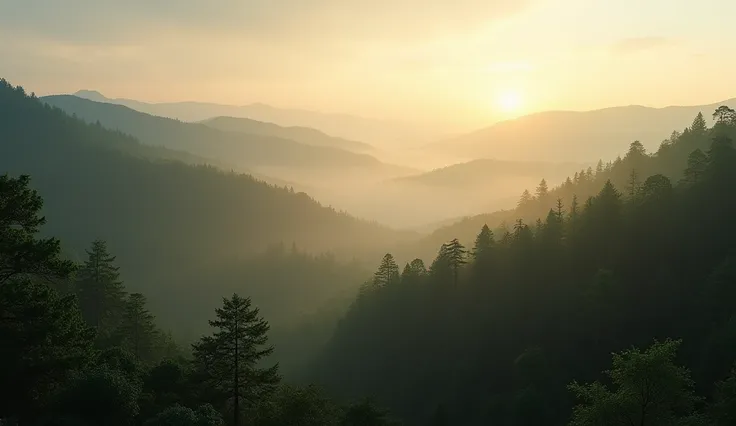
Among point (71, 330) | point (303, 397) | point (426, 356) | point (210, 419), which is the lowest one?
point (426, 356)

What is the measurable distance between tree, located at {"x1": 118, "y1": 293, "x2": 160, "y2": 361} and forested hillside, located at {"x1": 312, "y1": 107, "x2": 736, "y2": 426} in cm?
3234

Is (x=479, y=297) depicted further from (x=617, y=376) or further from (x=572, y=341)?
(x=617, y=376)

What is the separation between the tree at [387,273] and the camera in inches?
3752

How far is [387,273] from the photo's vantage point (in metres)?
97.2

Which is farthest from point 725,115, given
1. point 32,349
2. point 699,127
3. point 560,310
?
point 32,349

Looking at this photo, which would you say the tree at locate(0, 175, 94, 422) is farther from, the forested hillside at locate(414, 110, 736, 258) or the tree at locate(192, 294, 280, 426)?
the forested hillside at locate(414, 110, 736, 258)

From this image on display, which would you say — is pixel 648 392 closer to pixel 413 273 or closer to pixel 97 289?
pixel 97 289

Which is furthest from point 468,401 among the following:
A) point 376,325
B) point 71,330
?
point 71,330

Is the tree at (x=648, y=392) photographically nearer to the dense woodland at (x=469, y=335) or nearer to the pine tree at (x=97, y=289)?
the dense woodland at (x=469, y=335)

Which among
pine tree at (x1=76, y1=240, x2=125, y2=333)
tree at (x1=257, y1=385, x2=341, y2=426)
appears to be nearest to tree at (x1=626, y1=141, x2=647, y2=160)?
tree at (x1=257, y1=385, x2=341, y2=426)

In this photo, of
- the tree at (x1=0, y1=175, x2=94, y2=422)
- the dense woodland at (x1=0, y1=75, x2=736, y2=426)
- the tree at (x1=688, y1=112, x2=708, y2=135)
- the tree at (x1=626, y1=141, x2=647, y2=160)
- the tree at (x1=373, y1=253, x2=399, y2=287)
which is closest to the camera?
the tree at (x1=0, y1=175, x2=94, y2=422)

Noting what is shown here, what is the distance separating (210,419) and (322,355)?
79.3 m

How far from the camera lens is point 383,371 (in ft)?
261

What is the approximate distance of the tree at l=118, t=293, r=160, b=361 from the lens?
60.1 metres
